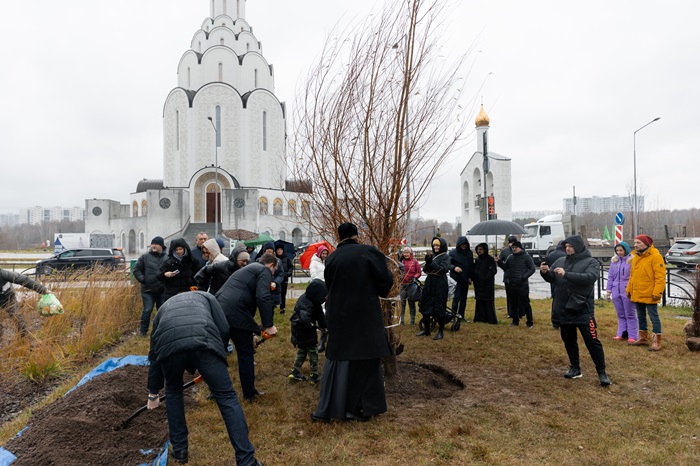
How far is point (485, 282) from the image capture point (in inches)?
370

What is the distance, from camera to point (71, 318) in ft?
24.4

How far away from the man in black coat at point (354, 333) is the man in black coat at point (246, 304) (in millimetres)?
772

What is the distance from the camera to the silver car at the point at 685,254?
21.7m

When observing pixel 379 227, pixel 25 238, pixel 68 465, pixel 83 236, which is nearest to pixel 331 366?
pixel 379 227

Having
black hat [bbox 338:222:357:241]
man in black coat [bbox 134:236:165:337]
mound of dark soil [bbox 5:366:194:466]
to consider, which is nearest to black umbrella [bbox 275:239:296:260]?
man in black coat [bbox 134:236:165:337]

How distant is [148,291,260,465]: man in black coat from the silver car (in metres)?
24.7

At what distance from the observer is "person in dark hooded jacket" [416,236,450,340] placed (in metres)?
8.12

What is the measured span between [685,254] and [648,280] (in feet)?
64.4

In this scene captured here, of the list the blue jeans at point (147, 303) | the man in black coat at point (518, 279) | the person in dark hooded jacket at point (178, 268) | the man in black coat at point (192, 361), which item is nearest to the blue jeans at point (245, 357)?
the man in black coat at point (192, 361)

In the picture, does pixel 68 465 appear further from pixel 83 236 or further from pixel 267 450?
pixel 83 236

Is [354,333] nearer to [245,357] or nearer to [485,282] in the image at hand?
[245,357]

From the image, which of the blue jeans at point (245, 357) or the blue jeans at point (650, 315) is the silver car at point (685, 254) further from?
the blue jeans at point (245, 357)

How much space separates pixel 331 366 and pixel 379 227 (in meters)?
1.79

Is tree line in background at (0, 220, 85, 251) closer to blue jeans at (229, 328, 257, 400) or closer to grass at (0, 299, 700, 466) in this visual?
blue jeans at (229, 328, 257, 400)
